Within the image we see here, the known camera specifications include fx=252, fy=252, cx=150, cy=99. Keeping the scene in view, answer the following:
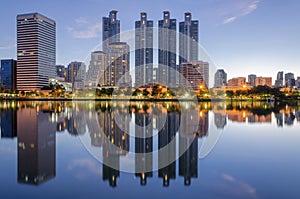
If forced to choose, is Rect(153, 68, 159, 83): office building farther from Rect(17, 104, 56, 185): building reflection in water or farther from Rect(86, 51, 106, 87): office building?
Rect(17, 104, 56, 185): building reflection in water

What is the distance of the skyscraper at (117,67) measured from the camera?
81963 mm

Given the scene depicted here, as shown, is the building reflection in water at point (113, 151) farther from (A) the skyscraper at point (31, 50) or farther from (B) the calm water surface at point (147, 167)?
(A) the skyscraper at point (31, 50)

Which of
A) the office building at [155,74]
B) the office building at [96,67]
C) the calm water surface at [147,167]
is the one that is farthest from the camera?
the office building at [96,67]

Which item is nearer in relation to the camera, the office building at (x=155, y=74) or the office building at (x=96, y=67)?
the office building at (x=155, y=74)

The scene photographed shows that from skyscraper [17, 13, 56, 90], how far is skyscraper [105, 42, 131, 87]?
27407 mm

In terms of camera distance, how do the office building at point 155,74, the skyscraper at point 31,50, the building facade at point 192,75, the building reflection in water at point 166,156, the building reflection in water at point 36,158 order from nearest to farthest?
the building reflection in water at point 36,158
the building reflection in water at point 166,156
the office building at point 155,74
the building facade at point 192,75
the skyscraper at point 31,50

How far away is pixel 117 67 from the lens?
10800cm

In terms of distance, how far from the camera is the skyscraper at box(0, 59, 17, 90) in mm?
111250

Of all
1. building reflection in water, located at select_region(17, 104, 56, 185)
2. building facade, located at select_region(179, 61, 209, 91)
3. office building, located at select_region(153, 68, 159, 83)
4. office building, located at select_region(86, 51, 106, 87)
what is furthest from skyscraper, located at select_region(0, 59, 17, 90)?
building reflection in water, located at select_region(17, 104, 56, 185)

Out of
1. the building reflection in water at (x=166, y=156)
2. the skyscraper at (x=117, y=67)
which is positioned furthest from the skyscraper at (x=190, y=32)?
the building reflection in water at (x=166, y=156)

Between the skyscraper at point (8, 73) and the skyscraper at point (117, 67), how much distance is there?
41068mm

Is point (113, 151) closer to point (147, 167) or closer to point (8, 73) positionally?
point (147, 167)

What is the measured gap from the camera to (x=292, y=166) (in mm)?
6184

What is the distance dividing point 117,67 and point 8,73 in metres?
48.8
